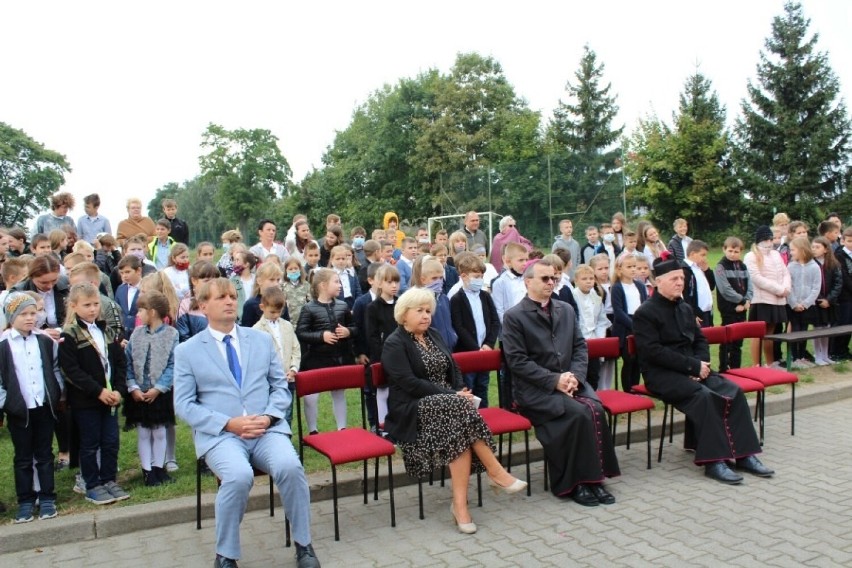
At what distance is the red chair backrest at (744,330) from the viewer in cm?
758

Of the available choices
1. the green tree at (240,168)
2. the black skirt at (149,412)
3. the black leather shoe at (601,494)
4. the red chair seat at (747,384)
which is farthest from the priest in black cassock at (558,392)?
the green tree at (240,168)

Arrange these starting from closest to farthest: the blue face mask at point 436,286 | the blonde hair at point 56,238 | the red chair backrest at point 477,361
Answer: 1. the red chair backrest at point 477,361
2. the blue face mask at point 436,286
3. the blonde hair at point 56,238

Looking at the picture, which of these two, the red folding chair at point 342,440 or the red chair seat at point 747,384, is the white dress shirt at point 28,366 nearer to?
the red folding chair at point 342,440

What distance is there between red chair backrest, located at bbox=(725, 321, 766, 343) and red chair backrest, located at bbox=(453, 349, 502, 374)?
2733mm

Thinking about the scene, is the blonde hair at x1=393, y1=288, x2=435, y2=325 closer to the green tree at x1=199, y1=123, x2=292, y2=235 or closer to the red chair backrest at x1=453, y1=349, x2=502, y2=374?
the red chair backrest at x1=453, y1=349, x2=502, y2=374

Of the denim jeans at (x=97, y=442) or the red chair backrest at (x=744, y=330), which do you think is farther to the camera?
the red chair backrest at (x=744, y=330)

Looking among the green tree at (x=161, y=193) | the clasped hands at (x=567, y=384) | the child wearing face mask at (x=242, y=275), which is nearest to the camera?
the clasped hands at (x=567, y=384)

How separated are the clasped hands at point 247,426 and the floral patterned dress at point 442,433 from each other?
43.9 inches

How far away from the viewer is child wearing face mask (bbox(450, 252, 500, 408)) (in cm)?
716

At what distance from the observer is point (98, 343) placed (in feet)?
17.7

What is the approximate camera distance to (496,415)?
5789mm

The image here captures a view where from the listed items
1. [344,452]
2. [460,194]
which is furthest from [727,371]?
[460,194]

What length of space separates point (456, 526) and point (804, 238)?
7.68 meters

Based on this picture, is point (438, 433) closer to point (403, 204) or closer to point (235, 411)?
point (235, 411)
